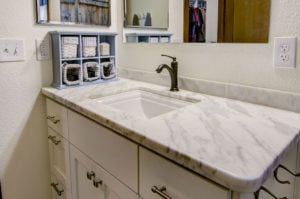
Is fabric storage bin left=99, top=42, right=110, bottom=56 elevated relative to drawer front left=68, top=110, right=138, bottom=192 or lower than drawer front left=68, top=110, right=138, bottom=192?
elevated

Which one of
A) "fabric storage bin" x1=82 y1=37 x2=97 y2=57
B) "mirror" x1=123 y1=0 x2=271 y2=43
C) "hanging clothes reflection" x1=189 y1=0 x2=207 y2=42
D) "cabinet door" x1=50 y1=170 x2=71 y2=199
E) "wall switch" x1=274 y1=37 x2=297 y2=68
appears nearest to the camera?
"wall switch" x1=274 y1=37 x2=297 y2=68

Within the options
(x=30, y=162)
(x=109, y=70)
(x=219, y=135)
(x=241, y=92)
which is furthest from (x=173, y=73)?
(x=30, y=162)

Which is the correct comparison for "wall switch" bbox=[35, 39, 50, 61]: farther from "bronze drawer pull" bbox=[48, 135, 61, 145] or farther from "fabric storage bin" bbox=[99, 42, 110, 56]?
"bronze drawer pull" bbox=[48, 135, 61, 145]

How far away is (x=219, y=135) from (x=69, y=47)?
1014 mm

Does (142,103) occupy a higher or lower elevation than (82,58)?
lower

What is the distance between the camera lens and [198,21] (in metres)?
1.25

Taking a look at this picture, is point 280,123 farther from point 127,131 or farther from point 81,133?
point 81,133

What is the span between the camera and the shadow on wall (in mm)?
1396

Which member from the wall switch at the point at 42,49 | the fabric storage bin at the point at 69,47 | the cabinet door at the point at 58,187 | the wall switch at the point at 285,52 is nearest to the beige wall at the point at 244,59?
the wall switch at the point at 285,52

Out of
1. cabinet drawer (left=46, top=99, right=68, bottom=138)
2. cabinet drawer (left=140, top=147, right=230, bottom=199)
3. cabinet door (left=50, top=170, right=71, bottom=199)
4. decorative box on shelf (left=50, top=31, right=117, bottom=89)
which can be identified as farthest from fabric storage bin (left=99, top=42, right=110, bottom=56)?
cabinet drawer (left=140, top=147, right=230, bottom=199)

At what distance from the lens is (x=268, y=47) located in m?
0.99

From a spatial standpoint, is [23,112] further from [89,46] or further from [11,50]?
[89,46]

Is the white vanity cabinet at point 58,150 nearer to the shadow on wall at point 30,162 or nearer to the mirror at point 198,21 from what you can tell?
the shadow on wall at point 30,162

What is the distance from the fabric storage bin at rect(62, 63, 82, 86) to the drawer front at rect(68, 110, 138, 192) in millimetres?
305
